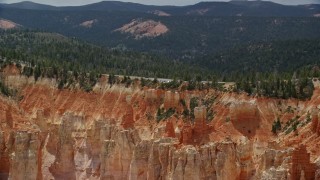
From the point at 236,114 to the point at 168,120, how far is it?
10186mm

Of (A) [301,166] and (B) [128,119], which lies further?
(B) [128,119]

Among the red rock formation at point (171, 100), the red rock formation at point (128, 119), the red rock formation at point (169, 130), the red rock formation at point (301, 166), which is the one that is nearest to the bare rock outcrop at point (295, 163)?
the red rock formation at point (301, 166)

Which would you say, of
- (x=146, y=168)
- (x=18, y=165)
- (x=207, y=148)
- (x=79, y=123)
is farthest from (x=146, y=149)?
(x=79, y=123)

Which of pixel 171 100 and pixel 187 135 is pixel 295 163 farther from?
pixel 171 100

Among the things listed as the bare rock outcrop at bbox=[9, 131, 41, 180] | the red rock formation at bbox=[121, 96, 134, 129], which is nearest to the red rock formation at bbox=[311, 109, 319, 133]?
the bare rock outcrop at bbox=[9, 131, 41, 180]

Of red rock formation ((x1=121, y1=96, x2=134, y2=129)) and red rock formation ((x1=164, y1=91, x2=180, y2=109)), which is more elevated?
red rock formation ((x1=164, y1=91, x2=180, y2=109))

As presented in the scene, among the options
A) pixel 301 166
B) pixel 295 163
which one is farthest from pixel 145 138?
pixel 301 166

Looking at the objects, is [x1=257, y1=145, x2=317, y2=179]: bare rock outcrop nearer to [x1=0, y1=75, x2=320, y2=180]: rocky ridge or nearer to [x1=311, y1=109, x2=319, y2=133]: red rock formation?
[x1=0, y1=75, x2=320, y2=180]: rocky ridge

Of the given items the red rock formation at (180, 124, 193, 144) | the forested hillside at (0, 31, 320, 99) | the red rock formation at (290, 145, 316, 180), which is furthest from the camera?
the forested hillside at (0, 31, 320, 99)

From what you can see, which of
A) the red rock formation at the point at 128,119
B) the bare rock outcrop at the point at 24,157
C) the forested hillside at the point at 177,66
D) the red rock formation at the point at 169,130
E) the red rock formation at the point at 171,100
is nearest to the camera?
the bare rock outcrop at the point at 24,157

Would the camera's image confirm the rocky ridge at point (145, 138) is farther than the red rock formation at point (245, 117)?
No

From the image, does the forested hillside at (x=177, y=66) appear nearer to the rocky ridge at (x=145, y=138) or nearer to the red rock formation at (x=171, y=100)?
the rocky ridge at (x=145, y=138)

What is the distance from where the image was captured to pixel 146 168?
74.2 meters

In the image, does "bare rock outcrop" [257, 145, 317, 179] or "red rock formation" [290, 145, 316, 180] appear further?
"red rock formation" [290, 145, 316, 180]
